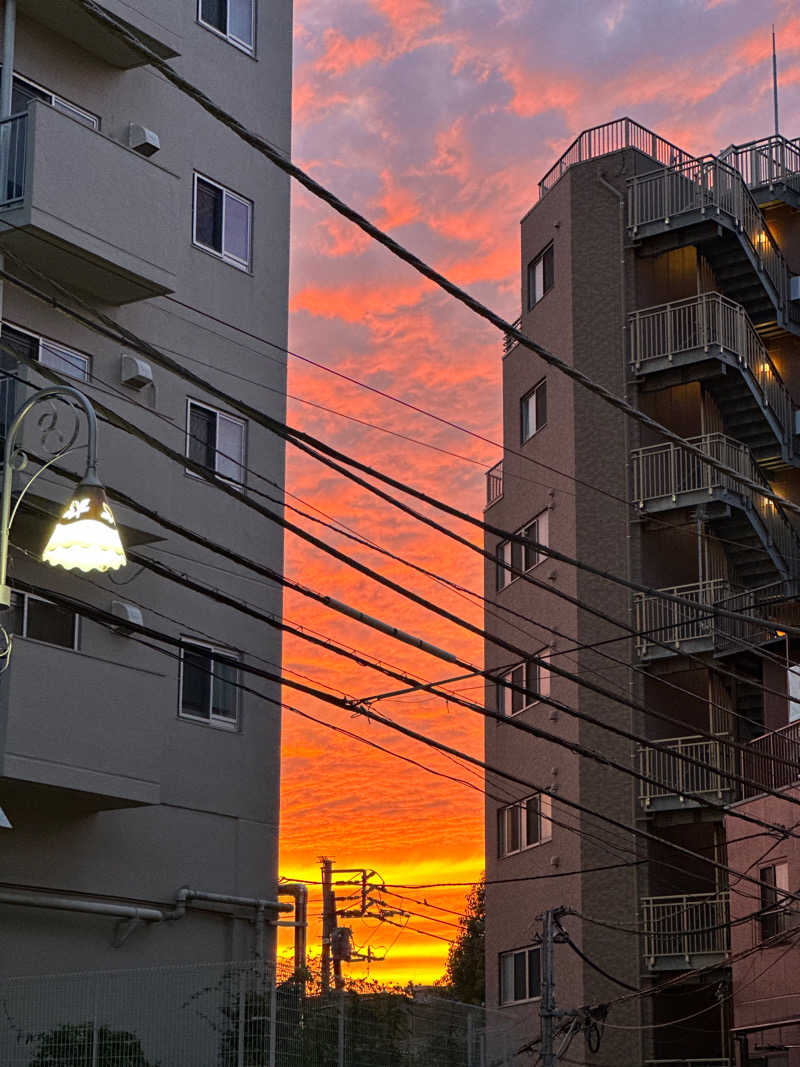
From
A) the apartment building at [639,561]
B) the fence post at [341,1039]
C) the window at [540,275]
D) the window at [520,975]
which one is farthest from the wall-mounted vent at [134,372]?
the window at [540,275]

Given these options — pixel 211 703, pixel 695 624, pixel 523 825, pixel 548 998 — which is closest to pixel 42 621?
pixel 211 703

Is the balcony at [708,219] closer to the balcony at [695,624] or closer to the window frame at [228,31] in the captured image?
the balcony at [695,624]

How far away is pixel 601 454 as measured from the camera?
40.7 metres

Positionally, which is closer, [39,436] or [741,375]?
[39,436]

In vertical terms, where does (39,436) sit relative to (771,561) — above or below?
below

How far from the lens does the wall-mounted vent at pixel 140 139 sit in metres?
23.7

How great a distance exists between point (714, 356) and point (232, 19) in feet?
57.5

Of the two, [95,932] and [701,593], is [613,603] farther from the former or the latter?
[95,932]

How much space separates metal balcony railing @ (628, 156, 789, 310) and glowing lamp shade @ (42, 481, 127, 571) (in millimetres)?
33297

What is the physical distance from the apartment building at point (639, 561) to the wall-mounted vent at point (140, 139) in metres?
17.0

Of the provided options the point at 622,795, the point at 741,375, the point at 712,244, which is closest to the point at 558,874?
the point at 622,795

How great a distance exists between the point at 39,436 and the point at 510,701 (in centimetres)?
2432

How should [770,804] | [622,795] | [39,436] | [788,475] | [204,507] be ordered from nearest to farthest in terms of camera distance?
1. [39,436]
2. [204,507]
3. [770,804]
4. [622,795]
5. [788,475]

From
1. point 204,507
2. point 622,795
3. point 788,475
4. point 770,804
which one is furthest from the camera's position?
point 788,475
